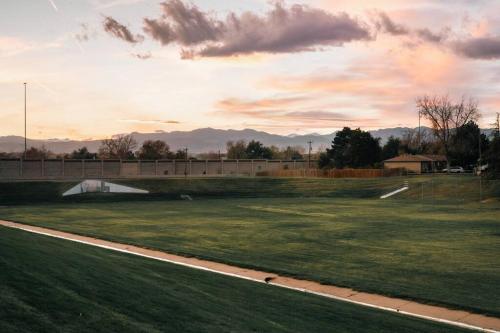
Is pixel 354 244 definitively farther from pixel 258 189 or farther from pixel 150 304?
pixel 258 189

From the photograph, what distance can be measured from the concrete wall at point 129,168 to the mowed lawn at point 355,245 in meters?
53.7

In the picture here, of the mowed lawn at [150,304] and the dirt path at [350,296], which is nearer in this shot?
the mowed lawn at [150,304]

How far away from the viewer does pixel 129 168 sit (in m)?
92.1

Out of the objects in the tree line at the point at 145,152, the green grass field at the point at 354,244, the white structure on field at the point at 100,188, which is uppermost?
the tree line at the point at 145,152

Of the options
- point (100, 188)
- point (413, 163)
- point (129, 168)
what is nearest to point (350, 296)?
point (100, 188)

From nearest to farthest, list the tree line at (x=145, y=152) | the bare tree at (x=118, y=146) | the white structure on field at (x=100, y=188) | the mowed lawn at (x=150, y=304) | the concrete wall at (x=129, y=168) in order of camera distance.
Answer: the mowed lawn at (x=150, y=304), the white structure on field at (x=100, y=188), the concrete wall at (x=129, y=168), the tree line at (x=145, y=152), the bare tree at (x=118, y=146)

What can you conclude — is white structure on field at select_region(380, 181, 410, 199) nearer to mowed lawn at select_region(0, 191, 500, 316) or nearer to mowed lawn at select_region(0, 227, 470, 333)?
mowed lawn at select_region(0, 191, 500, 316)

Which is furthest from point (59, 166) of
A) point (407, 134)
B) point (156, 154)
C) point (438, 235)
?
point (407, 134)

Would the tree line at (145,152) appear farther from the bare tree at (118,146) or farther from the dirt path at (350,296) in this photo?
the dirt path at (350,296)

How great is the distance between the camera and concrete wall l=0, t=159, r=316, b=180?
270ft

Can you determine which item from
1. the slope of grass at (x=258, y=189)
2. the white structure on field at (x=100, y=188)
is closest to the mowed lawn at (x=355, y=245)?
the slope of grass at (x=258, y=189)

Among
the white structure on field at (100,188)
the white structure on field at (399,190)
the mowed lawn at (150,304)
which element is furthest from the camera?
the white structure on field at (100,188)

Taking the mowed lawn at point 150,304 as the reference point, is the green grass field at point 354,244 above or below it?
below

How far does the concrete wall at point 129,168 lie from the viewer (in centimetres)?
8219
